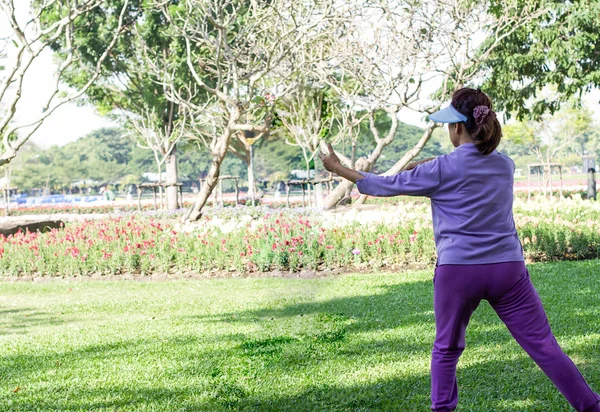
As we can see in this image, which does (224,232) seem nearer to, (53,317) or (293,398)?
(53,317)

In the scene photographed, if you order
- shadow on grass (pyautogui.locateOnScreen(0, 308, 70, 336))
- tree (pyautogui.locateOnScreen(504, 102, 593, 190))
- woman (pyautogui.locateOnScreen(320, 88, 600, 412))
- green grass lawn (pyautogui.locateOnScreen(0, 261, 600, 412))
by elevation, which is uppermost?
tree (pyautogui.locateOnScreen(504, 102, 593, 190))

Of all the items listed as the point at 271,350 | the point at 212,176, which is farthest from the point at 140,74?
the point at 271,350

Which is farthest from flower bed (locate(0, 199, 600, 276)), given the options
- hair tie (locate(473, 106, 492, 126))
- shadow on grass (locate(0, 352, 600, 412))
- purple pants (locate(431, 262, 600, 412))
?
hair tie (locate(473, 106, 492, 126))

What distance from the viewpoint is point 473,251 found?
3.22 meters

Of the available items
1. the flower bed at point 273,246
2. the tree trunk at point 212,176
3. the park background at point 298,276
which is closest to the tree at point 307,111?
the park background at point 298,276

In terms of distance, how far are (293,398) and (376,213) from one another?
8.37 m

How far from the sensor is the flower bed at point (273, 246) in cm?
1028

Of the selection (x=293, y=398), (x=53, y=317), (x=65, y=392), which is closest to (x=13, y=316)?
(x=53, y=317)

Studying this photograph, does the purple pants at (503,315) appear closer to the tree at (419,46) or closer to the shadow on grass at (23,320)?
the shadow on grass at (23,320)

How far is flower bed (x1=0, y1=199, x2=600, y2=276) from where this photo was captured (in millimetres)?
10281

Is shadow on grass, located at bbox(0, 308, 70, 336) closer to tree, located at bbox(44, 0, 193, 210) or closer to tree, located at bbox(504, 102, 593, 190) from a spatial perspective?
tree, located at bbox(44, 0, 193, 210)

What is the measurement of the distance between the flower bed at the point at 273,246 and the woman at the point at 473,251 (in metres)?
6.79

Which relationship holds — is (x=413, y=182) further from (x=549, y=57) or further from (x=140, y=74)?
(x=140, y=74)

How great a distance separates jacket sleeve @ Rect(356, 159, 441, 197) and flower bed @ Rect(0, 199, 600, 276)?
681 centimetres
